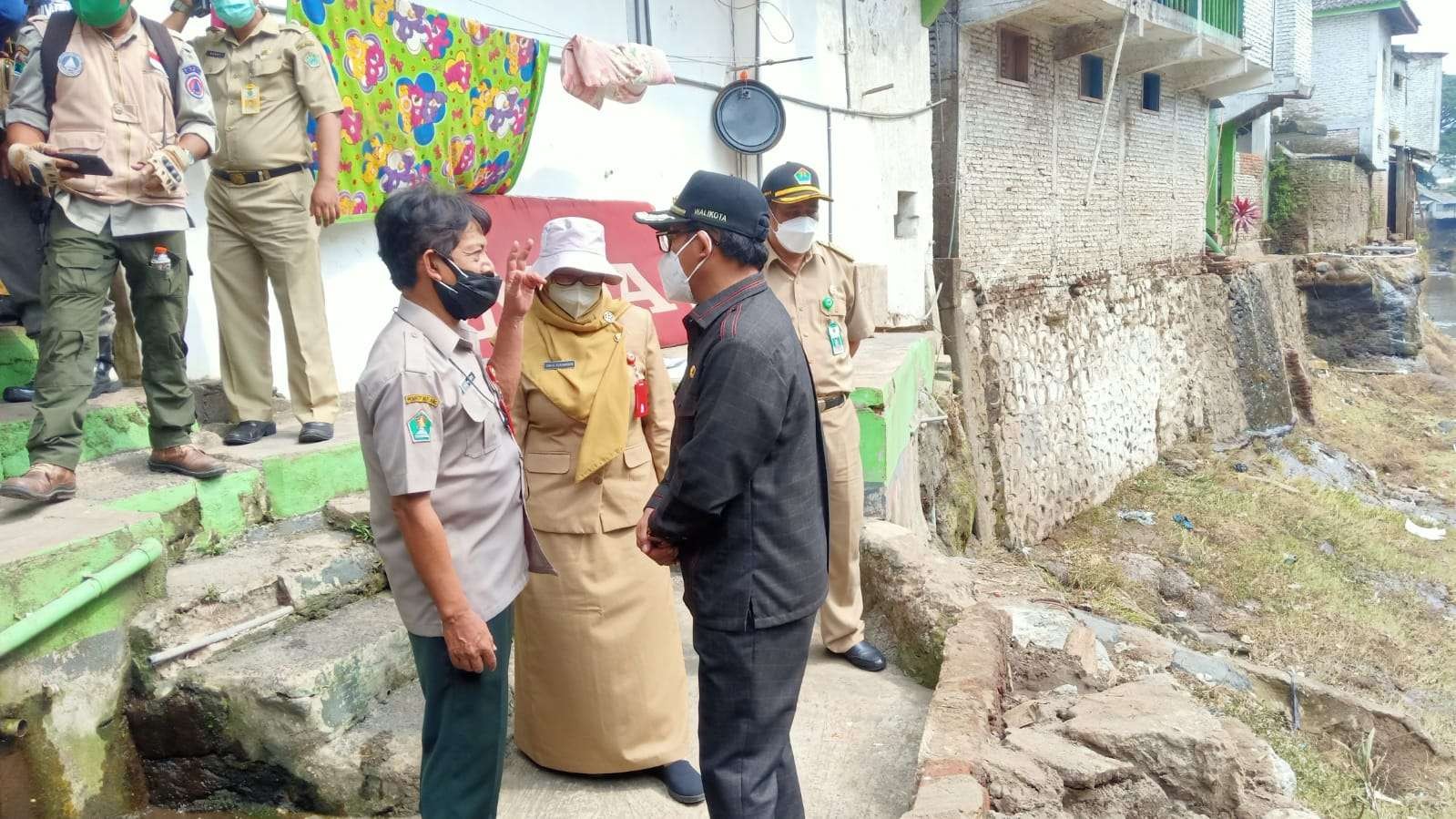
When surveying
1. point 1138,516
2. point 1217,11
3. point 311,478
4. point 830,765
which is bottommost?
point 1138,516

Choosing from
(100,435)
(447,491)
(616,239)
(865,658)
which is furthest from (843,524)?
(616,239)

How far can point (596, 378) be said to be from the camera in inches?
113

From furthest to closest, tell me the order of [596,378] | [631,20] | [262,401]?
[631,20]
[262,401]
[596,378]

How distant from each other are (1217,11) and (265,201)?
14.8m

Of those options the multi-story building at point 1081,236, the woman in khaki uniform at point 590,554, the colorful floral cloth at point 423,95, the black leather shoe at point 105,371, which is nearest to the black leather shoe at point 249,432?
the black leather shoe at point 105,371

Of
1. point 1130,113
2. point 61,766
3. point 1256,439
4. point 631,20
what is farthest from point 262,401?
point 1256,439

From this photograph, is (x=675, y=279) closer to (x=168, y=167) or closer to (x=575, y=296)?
(x=575, y=296)

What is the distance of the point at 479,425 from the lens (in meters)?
2.24

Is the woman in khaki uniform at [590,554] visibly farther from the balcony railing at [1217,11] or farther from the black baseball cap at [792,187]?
the balcony railing at [1217,11]

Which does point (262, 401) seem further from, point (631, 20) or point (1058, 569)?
point (1058, 569)

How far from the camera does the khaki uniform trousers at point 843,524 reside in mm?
3748

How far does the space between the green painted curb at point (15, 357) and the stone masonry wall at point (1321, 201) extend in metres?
25.8

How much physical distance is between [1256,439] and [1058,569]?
873 centimetres

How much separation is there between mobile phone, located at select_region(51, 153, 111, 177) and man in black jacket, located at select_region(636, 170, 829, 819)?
2060 millimetres
